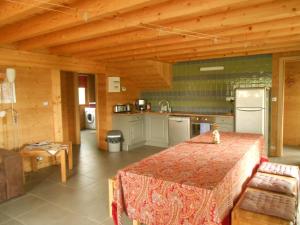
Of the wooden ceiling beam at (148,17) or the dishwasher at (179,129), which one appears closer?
the wooden ceiling beam at (148,17)

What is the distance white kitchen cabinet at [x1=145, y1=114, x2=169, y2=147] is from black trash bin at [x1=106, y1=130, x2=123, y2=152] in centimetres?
91

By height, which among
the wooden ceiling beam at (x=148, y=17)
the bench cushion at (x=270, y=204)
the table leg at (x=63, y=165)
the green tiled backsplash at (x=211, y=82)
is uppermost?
the wooden ceiling beam at (x=148, y=17)

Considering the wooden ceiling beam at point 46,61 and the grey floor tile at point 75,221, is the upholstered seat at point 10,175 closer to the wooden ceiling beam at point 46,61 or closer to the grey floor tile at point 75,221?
the grey floor tile at point 75,221

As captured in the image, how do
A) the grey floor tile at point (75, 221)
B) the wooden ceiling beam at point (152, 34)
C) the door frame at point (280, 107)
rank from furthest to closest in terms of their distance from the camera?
the door frame at point (280, 107) → the wooden ceiling beam at point (152, 34) → the grey floor tile at point (75, 221)

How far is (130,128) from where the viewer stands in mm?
5859

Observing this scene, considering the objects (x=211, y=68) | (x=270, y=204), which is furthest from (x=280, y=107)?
(x=270, y=204)

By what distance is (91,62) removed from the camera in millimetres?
5473

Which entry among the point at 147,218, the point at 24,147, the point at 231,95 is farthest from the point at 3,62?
the point at 231,95

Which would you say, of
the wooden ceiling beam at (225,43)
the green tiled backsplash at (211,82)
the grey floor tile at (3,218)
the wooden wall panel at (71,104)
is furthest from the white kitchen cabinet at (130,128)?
the grey floor tile at (3,218)

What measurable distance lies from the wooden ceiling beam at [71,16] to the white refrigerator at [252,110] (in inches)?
130

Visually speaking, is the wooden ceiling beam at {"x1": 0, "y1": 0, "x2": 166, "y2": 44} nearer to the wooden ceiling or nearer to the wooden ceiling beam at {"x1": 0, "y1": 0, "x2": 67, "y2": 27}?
the wooden ceiling

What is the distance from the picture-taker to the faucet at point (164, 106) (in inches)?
253

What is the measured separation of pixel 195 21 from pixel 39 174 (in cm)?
369

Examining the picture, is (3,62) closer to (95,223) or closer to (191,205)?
(95,223)
